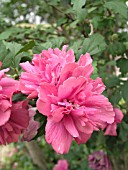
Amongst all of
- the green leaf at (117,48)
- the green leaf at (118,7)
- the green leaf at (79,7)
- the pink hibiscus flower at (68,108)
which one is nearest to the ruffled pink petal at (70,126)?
the pink hibiscus flower at (68,108)

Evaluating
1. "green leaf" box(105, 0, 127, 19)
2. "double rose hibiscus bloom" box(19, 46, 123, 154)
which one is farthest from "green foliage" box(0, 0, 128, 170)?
"double rose hibiscus bloom" box(19, 46, 123, 154)

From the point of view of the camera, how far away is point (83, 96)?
695mm

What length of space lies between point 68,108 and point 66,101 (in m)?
0.02

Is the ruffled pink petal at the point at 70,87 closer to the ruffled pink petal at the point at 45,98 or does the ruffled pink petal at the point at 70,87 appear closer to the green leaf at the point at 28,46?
the ruffled pink petal at the point at 45,98

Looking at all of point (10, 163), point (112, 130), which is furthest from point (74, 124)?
point (10, 163)

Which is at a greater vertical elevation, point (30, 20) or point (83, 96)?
point (83, 96)

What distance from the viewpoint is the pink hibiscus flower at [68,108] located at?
0.68 meters

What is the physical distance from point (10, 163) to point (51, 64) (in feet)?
12.4

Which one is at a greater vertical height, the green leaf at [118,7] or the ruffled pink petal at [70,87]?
the ruffled pink petal at [70,87]

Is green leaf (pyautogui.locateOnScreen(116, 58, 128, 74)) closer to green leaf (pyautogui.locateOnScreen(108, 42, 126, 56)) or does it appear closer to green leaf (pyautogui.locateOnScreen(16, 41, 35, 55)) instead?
green leaf (pyautogui.locateOnScreen(108, 42, 126, 56))

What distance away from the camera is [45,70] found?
0.74 m

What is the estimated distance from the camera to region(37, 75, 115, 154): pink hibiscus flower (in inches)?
26.9

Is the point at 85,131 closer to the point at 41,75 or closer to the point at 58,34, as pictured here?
the point at 41,75

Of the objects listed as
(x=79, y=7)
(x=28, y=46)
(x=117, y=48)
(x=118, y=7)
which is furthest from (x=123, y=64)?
(x=28, y=46)
